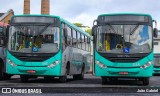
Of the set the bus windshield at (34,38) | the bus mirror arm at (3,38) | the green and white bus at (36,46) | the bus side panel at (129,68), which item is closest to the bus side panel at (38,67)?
the green and white bus at (36,46)

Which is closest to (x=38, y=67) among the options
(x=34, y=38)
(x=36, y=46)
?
(x=36, y=46)

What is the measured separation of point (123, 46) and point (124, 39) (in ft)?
0.99

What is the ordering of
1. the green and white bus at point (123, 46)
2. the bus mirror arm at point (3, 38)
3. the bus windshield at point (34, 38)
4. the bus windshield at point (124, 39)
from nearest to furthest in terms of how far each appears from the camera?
the green and white bus at point (123, 46) → the bus windshield at point (124, 39) → the bus windshield at point (34, 38) → the bus mirror arm at point (3, 38)

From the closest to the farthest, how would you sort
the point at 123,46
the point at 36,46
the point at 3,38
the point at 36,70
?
the point at 123,46 → the point at 36,70 → the point at 36,46 → the point at 3,38

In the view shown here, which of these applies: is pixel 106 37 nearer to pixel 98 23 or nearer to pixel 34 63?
pixel 98 23

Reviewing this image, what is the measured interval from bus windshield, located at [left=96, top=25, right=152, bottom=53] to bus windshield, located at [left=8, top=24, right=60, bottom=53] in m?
2.08

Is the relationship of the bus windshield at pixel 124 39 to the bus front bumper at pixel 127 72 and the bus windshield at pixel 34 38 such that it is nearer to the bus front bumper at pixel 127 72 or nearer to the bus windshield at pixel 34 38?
the bus front bumper at pixel 127 72

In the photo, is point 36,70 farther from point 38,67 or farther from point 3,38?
point 3,38

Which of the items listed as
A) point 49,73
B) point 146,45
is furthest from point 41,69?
point 146,45

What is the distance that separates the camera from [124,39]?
60.1 feet

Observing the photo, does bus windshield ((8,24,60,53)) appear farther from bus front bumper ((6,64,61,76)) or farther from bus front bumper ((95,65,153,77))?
bus front bumper ((95,65,153,77))

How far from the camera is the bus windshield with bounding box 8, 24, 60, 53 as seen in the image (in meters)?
19.2

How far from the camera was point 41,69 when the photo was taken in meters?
19.0

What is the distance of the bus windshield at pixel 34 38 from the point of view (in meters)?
19.2
